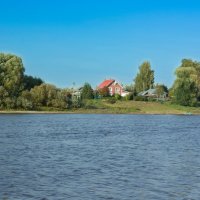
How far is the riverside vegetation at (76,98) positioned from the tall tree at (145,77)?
87.8 ft

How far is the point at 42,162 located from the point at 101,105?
97275 millimetres

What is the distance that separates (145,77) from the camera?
18238 centimetres

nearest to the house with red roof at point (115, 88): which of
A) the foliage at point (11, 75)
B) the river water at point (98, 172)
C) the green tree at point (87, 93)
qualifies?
the green tree at point (87, 93)

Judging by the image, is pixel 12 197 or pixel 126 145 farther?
pixel 126 145

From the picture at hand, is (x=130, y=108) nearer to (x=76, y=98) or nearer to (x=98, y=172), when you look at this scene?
(x=76, y=98)

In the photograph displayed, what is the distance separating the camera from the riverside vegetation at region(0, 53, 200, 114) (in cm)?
10369

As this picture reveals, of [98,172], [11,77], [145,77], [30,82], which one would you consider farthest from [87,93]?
[98,172]

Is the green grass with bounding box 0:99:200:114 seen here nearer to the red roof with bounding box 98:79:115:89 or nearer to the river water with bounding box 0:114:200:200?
the red roof with bounding box 98:79:115:89

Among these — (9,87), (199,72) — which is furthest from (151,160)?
(199,72)

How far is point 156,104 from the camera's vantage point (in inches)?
5103

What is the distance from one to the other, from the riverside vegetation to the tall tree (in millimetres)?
26768

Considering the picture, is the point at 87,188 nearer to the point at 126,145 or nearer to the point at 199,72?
the point at 126,145

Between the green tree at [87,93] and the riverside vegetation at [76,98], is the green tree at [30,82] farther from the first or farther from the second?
the green tree at [87,93]

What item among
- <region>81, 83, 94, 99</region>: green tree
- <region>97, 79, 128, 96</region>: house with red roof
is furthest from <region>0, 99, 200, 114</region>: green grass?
<region>97, 79, 128, 96</region>: house with red roof
